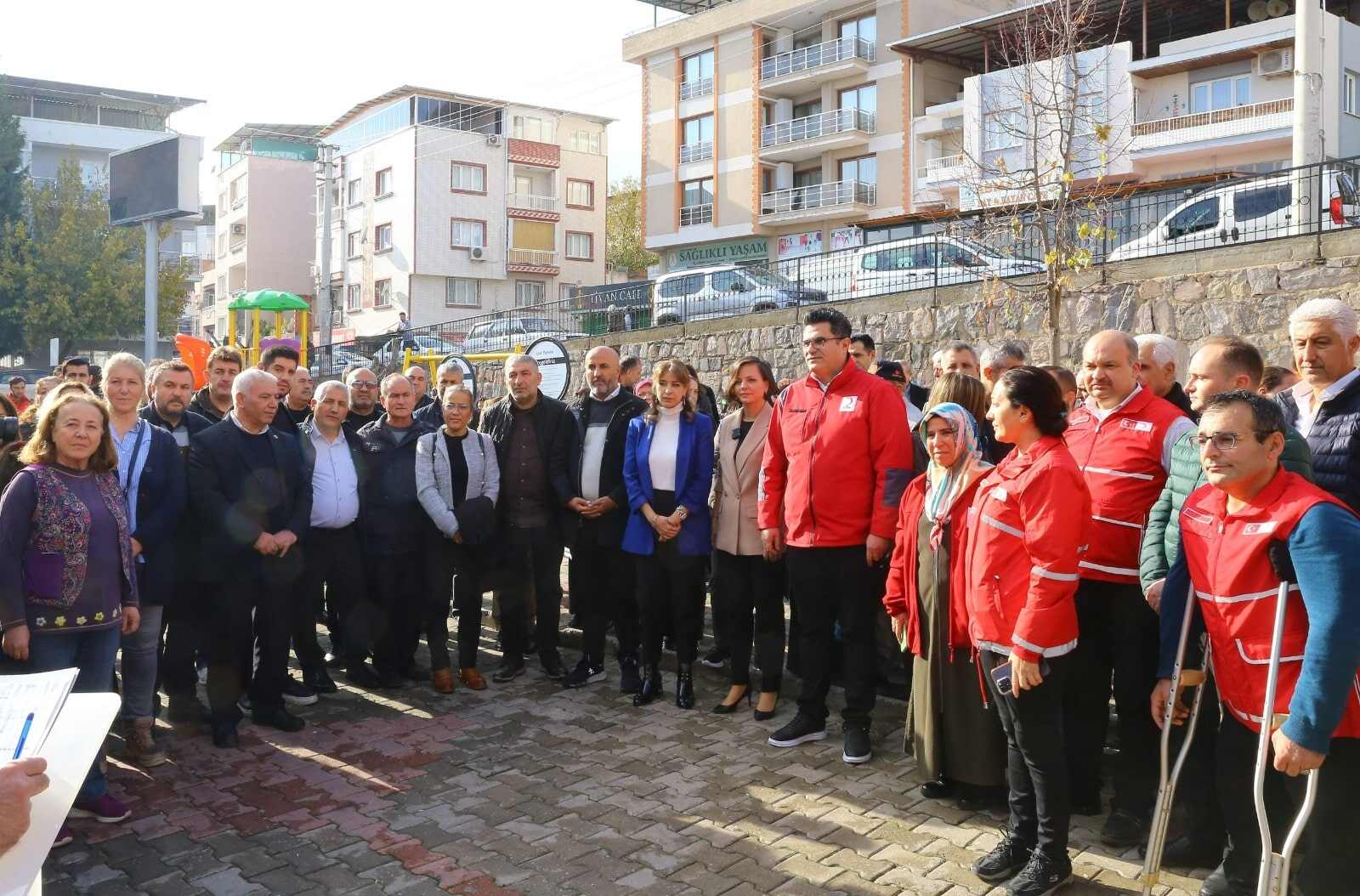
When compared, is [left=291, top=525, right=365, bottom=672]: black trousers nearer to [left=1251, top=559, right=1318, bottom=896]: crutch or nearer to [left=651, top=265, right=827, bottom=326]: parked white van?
[left=1251, top=559, right=1318, bottom=896]: crutch

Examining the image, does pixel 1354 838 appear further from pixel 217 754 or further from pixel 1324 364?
pixel 217 754

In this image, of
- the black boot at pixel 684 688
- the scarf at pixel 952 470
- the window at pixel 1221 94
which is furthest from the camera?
the window at pixel 1221 94

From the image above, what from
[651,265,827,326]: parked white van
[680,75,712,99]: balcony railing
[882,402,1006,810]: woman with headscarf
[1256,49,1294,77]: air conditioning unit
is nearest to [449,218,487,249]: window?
[680,75,712,99]: balcony railing

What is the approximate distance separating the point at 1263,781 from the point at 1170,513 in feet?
3.80

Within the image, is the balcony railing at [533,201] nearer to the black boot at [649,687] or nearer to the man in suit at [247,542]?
the man in suit at [247,542]

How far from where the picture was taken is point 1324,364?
3.91 metres

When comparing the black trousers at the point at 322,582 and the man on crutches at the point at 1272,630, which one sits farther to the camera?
the black trousers at the point at 322,582

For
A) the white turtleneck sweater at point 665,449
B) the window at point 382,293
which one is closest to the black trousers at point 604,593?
the white turtleneck sweater at point 665,449

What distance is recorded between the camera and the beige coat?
21.1 ft

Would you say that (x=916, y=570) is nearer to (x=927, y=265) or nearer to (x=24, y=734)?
(x=24, y=734)

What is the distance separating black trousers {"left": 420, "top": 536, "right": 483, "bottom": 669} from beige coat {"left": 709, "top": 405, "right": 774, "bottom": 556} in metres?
1.75

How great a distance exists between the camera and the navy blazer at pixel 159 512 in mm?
5773

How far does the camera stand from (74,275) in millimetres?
38344

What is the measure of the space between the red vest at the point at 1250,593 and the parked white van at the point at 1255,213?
10.1 meters
